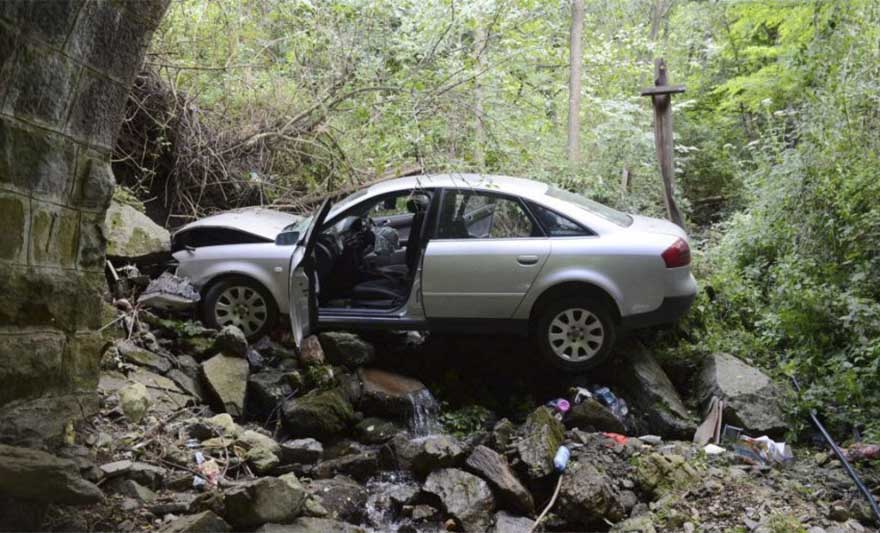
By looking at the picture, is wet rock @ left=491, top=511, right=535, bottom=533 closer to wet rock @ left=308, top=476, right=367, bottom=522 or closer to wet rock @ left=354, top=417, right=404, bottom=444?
wet rock @ left=308, top=476, right=367, bottom=522

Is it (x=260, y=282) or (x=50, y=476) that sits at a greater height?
(x=260, y=282)

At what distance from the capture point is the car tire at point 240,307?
6520mm

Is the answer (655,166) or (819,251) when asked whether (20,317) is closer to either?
(819,251)

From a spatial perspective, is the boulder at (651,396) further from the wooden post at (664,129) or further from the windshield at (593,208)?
the wooden post at (664,129)

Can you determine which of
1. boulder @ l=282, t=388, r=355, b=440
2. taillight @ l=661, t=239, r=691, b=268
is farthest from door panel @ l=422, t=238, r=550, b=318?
boulder @ l=282, t=388, r=355, b=440

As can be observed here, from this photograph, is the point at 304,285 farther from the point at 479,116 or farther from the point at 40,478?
the point at 40,478

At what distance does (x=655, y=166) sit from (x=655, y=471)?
9.07 meters

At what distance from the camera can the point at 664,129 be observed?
29.3 feet

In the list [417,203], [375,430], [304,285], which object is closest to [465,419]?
[375,430]

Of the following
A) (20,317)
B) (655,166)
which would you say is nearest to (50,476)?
(20,317)

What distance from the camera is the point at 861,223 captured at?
22.2 ft

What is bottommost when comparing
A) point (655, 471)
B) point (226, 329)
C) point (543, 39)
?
point (655, 471)

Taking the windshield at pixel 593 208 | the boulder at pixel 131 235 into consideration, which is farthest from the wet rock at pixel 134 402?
the windshield at pixel 593 208

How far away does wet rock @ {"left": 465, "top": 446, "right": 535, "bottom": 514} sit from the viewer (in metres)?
5.06
